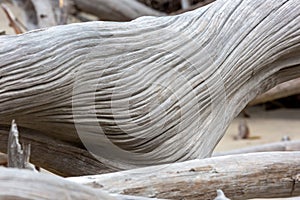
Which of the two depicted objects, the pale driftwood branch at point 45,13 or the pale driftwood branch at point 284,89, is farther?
the pale driftwood branch at point 284,89

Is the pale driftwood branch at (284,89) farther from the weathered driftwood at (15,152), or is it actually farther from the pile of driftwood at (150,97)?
the weathered driftwood at (15,152)

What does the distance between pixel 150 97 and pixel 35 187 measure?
55 cm

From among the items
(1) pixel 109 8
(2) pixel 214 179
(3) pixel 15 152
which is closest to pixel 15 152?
(3) pixel 15 152

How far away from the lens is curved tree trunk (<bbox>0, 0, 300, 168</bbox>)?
4.10ft

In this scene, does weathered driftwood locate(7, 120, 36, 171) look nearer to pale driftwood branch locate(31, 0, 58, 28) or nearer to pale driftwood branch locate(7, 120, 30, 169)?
pale driftwood branch locate(7, 120, 30, 169)

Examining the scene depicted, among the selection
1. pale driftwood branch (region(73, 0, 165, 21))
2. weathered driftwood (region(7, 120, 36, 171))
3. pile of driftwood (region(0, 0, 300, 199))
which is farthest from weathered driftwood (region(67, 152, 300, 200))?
pale driftwood branch (region(73, 0, 165, 21))

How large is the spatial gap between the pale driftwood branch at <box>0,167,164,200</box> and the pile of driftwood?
26cm

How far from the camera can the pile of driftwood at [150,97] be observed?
1.25 m

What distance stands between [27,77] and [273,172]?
1.82 feet

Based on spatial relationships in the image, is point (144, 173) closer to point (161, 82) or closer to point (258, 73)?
point (161, 82)

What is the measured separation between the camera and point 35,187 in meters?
0.83

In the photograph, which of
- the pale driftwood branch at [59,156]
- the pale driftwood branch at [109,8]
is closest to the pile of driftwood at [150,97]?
the pale driftwood branch at [59,156]

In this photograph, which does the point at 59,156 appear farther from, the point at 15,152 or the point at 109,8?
the point at 109,8

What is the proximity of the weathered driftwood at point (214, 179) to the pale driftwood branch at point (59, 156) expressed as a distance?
0.45ft
